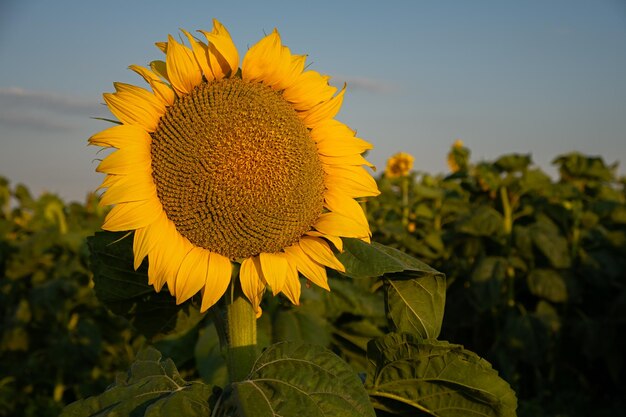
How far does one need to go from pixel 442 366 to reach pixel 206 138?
0.68 meters

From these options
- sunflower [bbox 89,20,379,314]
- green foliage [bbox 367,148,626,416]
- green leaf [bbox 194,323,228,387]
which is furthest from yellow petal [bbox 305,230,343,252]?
green foliage [bbox 367,148,626,416]

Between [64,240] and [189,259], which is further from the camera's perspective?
[64,240]

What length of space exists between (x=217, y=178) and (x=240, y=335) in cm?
35

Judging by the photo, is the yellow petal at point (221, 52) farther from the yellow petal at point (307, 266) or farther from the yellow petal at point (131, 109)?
the yellow petal at point (307, 266)

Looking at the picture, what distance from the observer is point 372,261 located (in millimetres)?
1614

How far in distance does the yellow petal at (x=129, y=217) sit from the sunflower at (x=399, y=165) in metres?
5.09

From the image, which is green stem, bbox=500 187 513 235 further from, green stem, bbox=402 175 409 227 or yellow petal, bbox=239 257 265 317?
yellow petal, bbox=239 257 265 317

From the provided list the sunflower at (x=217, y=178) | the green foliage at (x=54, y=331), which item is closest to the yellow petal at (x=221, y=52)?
the sunflower at (x=217, y=178)

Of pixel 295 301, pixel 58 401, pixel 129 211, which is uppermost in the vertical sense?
pixel 129 211

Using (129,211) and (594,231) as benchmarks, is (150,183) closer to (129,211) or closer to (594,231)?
(129,211)

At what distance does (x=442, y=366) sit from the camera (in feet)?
5.40

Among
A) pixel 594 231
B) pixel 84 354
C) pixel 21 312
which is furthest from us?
pixel 594 231

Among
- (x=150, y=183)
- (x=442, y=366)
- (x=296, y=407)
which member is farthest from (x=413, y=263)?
(x=150, y=183)

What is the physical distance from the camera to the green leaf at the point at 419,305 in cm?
171
